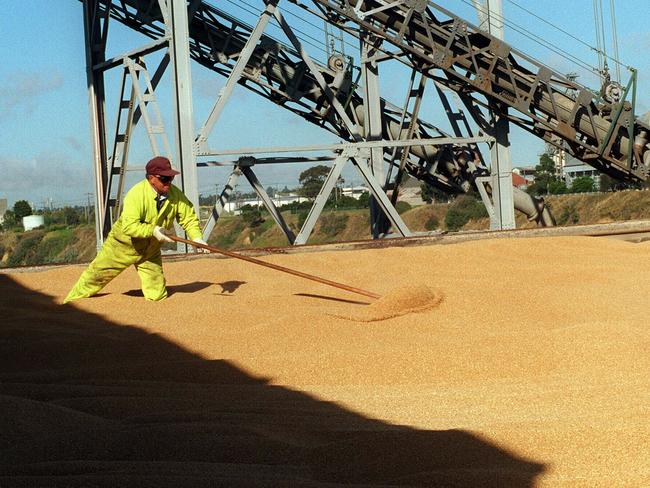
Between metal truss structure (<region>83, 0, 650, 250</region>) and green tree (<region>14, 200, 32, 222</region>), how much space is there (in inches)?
2163

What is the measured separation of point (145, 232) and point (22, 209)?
64.8m

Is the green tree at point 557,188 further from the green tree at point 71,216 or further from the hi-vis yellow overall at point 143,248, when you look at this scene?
the hi-vis yellow overall at point 143,248

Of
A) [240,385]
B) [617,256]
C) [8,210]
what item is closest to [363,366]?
[240,385]

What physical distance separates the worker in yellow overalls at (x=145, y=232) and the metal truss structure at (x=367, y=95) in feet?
16.4

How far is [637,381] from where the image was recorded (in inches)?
225

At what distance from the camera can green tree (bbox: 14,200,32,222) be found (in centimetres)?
7000

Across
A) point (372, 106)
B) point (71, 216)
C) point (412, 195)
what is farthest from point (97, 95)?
point (412, 195)

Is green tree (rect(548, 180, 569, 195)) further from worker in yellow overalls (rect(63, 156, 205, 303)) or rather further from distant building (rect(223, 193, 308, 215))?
worker in yellow overalls (rect(63, 156, 205, 303))

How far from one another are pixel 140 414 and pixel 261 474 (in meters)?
1.39

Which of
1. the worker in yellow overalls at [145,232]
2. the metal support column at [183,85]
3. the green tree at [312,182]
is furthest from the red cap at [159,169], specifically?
the green tree at [312,182]

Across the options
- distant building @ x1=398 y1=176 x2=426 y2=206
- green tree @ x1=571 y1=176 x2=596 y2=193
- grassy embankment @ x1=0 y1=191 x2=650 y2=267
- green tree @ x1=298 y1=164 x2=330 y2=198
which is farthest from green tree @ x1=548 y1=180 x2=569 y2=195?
green tree @ x1=298 y1=164 x2=330 y2=198

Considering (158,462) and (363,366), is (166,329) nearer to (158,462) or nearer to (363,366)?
(363,366)

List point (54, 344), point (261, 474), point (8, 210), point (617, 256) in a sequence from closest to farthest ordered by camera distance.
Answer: point (261, 474) < point (54, 344) < point (617, 256) < point (8, 210)

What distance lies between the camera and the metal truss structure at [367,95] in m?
15.7
